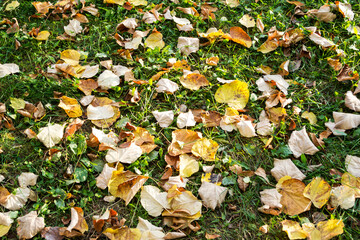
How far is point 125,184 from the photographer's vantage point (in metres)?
1.88

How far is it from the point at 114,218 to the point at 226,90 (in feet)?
4.00

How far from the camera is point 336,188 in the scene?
6.24 feet

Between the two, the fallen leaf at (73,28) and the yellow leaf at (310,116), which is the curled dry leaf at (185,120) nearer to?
the yellow leaf at (310,116)

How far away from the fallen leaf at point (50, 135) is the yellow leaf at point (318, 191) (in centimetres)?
161

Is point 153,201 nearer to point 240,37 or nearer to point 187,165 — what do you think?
point 187,165

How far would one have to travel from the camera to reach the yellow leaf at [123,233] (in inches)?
67.1

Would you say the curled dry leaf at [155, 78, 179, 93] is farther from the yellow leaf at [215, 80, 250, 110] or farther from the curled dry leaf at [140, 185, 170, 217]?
the curled dry leaf at [140, 185, 170, 217]

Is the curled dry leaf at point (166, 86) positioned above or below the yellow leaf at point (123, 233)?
above

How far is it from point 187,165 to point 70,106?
0.95 meters

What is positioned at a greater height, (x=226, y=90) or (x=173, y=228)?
(x=226, y=90)

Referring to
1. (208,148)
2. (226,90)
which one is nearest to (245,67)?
(226,90)

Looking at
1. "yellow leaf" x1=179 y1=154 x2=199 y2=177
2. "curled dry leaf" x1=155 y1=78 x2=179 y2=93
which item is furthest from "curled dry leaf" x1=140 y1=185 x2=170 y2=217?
"curled dry leaf" x1=155 y1=78 x2=179 y2=93

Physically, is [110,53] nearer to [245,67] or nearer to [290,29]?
[245,67]

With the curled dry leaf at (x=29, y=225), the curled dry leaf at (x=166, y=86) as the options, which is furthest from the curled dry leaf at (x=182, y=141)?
the curled dry leaf at (x=29, y=225)
